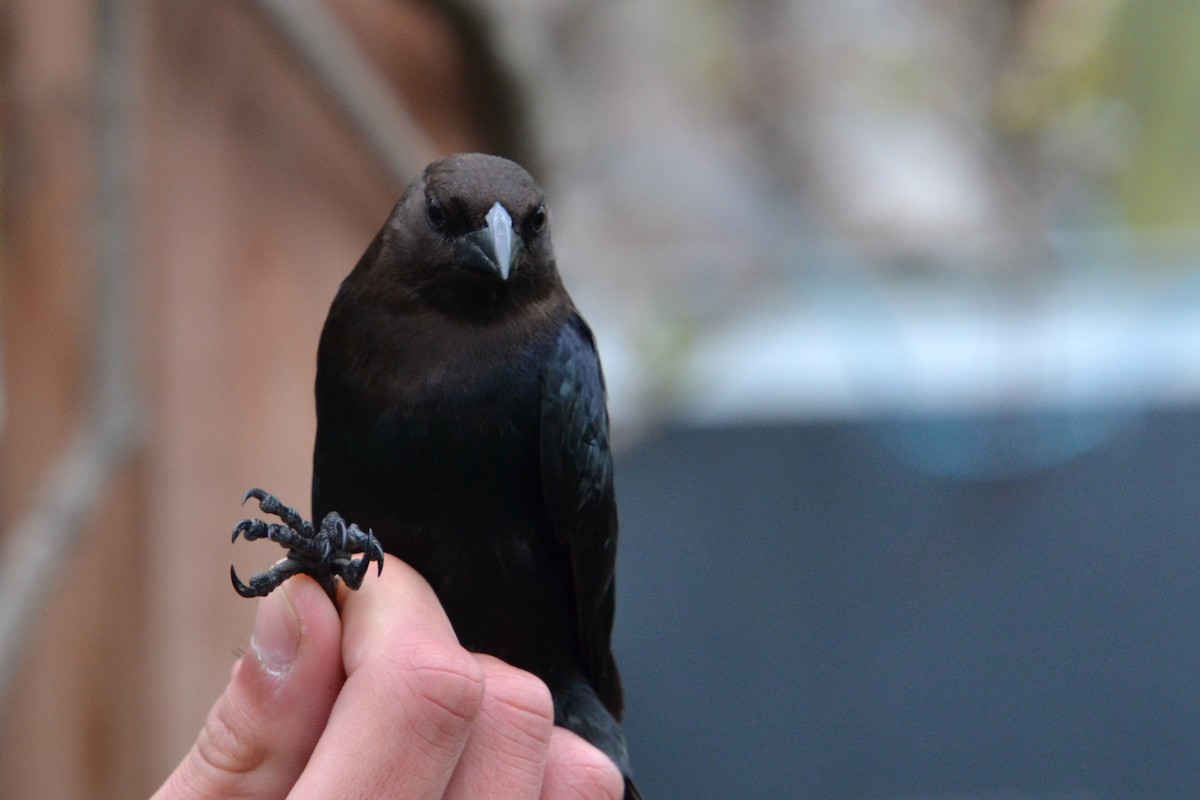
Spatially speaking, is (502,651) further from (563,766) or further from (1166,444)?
(1166,444)

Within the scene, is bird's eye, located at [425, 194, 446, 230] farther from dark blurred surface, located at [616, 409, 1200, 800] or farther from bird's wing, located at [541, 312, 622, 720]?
dark blurred surface, located at [616, 409, 1200, 800]

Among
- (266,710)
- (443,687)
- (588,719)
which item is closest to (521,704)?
(443,687)

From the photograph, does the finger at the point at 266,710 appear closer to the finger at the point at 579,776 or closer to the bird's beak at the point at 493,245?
the finger at the point at 579,776

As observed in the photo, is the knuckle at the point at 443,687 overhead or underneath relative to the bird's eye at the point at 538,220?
underneath

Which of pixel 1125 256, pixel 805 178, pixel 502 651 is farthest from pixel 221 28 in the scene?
pixel 1125 256

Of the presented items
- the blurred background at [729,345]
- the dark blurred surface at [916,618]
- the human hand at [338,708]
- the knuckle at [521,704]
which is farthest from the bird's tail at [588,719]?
the dark blurred surface at [916,618]

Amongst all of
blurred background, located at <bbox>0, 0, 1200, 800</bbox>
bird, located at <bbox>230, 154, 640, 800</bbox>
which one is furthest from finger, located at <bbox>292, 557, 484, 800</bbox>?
blurred background, located at <bbox>0, 0, 1200, 800</bbox>

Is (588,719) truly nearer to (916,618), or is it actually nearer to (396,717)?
(396,717)
